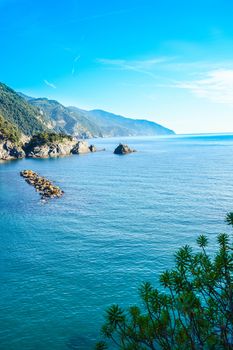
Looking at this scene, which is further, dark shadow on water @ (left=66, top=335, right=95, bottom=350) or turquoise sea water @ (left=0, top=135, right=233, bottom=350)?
turquoise sea water @ (left=0, top=135, right=233, bottom=350)

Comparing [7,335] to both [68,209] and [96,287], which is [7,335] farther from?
[68,209]

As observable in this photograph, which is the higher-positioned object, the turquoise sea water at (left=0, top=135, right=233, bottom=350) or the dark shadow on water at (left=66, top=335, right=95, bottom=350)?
the turquoise sea water at (left=0, top=135, right=233, bottom=350)

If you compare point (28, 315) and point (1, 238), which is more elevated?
point (1, 238)

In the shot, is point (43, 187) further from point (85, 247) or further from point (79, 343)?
point (79, 343)

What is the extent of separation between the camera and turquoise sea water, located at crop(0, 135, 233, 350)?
3903 centimetres

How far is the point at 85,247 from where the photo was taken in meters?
59.7

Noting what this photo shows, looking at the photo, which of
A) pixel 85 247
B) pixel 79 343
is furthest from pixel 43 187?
pixel 79 343

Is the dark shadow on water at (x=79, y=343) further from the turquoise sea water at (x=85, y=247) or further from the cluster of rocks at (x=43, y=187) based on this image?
the cluster of rocks at (x=43, y=187)

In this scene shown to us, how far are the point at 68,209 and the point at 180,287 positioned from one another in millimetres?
70023

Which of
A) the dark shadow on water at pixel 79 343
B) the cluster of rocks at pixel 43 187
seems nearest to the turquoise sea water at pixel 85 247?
the dark shadow on water at pixel 79 343

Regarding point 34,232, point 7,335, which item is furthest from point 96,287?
point 34,232

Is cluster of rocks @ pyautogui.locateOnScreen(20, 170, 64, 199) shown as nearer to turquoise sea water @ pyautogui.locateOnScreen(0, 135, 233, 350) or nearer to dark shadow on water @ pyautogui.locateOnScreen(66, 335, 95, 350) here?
turquoise sea water @ pyautogui.locateOnScreen(0, 135, 233, 350)

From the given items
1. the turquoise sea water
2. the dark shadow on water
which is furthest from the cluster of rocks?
the dark shadow on water

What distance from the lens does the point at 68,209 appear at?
87.2 meters
